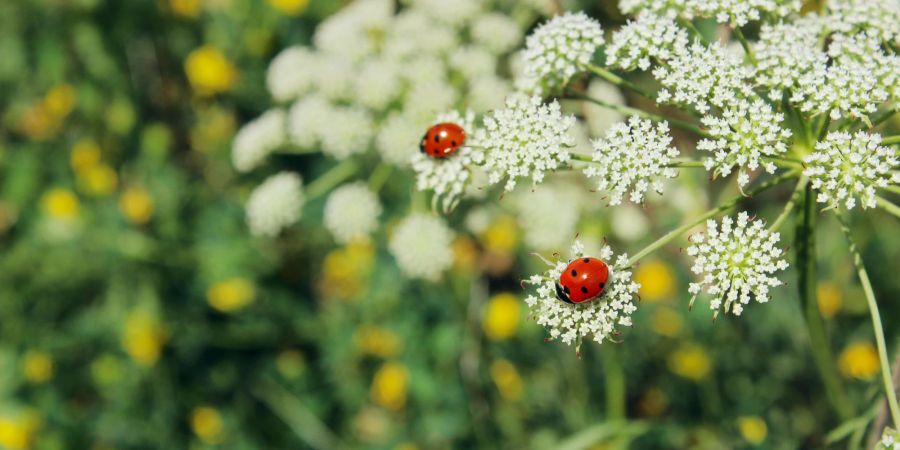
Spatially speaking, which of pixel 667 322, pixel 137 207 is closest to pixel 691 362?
pixel 667 322

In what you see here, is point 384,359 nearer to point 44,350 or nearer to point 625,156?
point 44,350

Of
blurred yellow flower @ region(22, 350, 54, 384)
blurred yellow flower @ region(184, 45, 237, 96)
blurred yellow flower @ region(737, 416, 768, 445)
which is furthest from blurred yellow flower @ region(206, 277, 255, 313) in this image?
blurred yellow flower @ region(737, 416, 768, 445)

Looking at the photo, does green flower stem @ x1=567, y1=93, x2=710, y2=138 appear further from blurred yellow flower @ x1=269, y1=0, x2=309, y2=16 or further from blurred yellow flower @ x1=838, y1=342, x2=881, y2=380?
blurred yellow flower @ x1=269, y1=0, x2=309, y2=16

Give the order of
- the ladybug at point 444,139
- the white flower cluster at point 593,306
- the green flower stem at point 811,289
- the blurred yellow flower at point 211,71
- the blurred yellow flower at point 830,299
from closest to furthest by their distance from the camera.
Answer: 1. the white flower cluster at point 593,306
2. the green flower stem at point 811,289
3. the ladybug at point 444,139
4. the blurred yellow flower at point 830,299
5. the blurred yellow flower at point 211,71

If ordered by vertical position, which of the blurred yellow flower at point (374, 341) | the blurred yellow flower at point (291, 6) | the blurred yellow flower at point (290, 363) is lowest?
the blurred yellow flower at point (290, 363)

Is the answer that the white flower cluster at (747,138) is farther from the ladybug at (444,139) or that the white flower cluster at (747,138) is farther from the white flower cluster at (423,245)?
the white flower cluster at (423,245)

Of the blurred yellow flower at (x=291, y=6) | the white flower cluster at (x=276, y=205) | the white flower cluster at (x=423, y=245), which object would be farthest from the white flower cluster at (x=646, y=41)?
the blurred yellow flower at (x=291, y=6)

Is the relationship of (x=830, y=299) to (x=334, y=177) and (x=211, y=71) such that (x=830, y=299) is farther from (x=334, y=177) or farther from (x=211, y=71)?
(x=211, y=71)

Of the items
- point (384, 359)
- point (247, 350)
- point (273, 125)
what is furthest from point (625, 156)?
point (247, 350)
